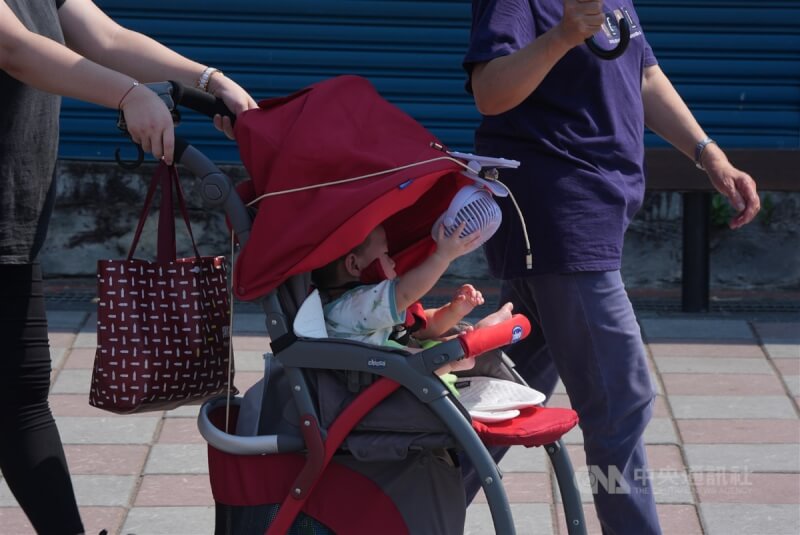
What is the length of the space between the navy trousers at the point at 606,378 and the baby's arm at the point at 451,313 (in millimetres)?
243

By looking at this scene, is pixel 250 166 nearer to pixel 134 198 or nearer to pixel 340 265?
pixel 340 265

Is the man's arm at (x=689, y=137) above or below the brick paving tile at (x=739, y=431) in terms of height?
above

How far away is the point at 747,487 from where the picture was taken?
4262mm

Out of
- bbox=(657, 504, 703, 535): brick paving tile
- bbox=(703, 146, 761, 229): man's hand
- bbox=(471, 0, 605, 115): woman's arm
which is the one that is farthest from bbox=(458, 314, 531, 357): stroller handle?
bbox=(657, 504, 703, 535): brick paving tile

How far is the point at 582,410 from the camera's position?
3.18 meters

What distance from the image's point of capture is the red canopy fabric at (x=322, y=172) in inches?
104

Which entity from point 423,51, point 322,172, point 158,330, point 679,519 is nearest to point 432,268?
point 322,172

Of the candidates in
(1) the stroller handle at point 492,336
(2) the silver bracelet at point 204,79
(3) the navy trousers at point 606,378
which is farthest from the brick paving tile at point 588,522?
(2) the silver bracelet at point 204,79

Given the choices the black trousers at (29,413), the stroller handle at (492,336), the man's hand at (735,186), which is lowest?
the black trousers at (29,413)

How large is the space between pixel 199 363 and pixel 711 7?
4.92 meters

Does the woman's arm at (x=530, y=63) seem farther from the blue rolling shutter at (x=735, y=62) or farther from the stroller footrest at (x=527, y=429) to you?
the blue rolling shutter at (x=735, y=62)

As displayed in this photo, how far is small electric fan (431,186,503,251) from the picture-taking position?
2746mm

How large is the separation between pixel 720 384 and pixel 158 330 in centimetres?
315

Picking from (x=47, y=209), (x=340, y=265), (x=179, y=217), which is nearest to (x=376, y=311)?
(x=340, y=265)
